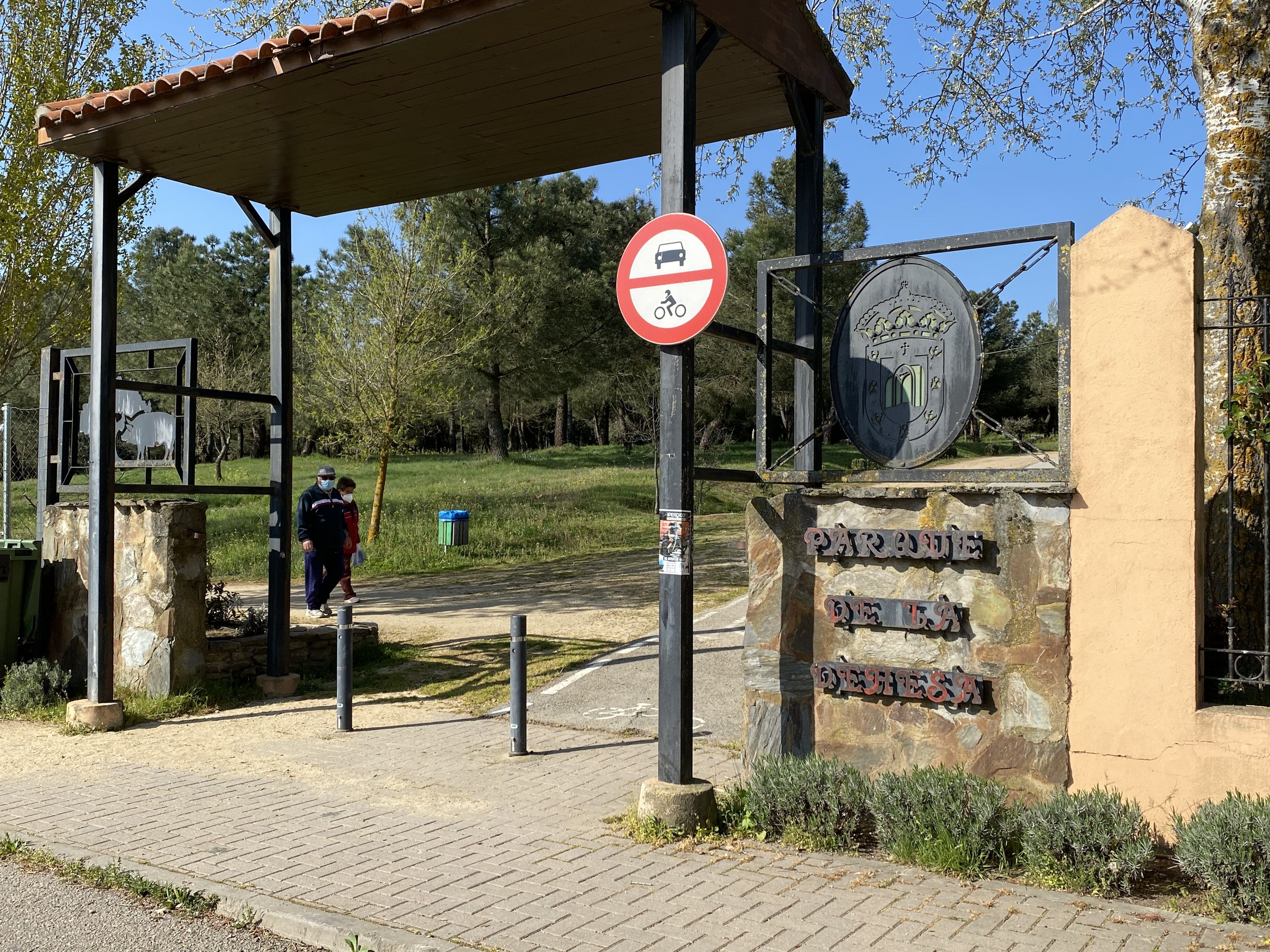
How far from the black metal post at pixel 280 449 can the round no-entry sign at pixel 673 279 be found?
4.82 metres

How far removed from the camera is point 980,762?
5184 mm

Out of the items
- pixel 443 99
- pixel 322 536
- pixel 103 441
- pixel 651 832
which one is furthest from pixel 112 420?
pixel 651 832

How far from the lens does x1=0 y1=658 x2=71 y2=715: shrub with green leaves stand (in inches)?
332

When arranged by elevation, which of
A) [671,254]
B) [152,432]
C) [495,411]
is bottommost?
[152,432]

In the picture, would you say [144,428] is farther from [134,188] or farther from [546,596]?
[546,596]

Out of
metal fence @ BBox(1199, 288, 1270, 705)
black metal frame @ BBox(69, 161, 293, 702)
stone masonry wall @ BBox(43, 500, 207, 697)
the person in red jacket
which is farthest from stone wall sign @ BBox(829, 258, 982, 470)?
the person in red jacket

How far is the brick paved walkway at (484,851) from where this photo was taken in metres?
4.07

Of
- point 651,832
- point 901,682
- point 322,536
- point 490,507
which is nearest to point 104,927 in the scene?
point 651,832

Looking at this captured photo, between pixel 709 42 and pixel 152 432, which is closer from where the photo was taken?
pixel 709 42

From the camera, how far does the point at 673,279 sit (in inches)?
215

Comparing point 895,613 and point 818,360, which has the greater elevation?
point 818,360

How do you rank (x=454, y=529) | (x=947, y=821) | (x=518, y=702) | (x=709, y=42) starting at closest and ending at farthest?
(x=947, y=821), (x=709, y=42), (x=518, y=702), (x=454, y=529)

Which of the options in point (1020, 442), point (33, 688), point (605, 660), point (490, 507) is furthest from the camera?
point (490, 507)

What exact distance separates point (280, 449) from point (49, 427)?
2218 millimetres
